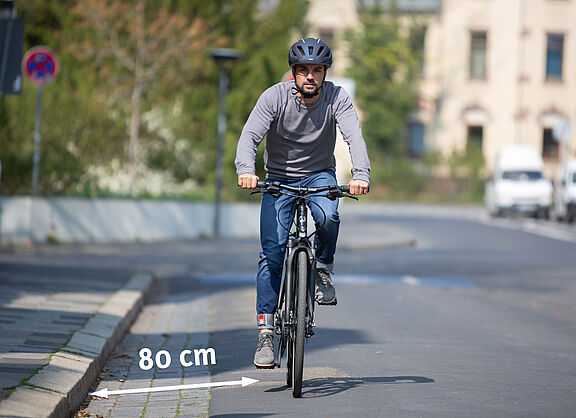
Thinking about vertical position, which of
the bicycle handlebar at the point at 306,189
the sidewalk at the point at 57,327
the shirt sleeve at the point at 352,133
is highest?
the shirt sleeve at the point at 352,133

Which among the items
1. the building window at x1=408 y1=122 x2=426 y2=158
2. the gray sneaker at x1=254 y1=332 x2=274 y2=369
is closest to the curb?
the gray sneaker at x1=254 y1=332 x2=274 y2=369

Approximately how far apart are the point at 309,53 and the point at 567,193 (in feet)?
96.0

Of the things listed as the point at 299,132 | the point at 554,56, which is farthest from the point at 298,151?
the point at 554,56

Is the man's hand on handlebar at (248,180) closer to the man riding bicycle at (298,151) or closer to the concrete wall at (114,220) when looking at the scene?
the man riding bicycle at (298,151)

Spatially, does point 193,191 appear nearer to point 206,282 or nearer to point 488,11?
point 206,282

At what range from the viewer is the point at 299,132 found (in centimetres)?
625

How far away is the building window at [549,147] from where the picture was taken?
5116 centimetres

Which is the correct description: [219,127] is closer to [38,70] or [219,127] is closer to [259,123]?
[38,70]

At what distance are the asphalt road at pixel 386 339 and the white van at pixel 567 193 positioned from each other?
1599 cm

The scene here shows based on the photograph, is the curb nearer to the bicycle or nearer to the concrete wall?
the bicycle

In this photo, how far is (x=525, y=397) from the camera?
596 cm

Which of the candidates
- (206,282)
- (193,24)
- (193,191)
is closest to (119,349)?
(206,282)

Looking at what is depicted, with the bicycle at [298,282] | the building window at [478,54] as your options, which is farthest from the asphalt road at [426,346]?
the building window at [478,54]

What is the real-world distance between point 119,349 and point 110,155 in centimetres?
1552
